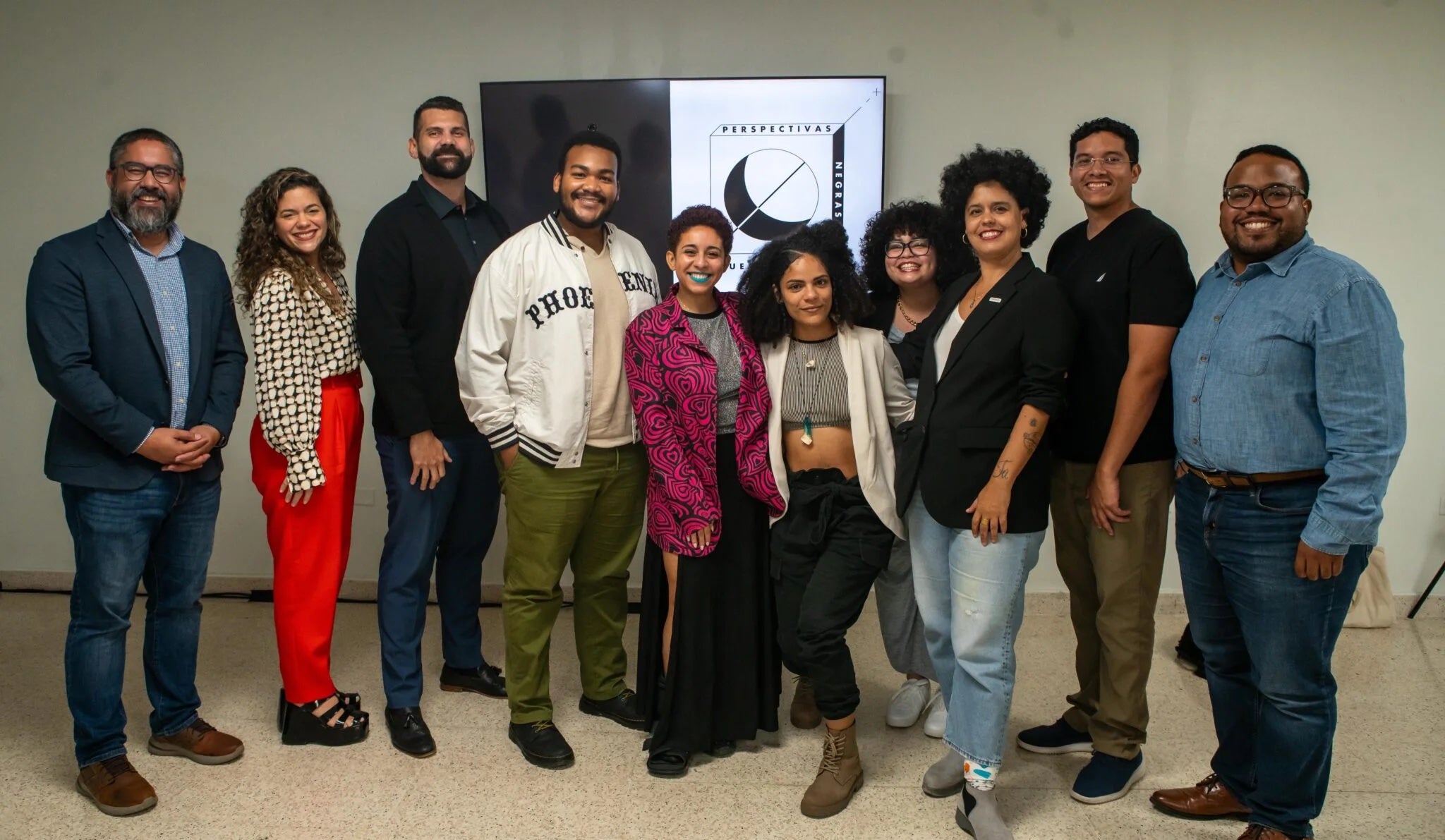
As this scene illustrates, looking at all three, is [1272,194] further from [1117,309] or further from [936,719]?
[936,719]

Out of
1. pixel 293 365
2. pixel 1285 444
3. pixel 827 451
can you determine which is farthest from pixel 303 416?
pixel 1285 444

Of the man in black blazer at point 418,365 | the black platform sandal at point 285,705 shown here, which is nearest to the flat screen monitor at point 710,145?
the man in black blazer at point 418,365

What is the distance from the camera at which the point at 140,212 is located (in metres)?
2.59

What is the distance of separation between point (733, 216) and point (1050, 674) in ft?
6.77

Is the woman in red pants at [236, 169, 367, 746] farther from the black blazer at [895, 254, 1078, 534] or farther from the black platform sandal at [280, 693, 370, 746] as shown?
the black blazer at [895, 254, 1078, 534]

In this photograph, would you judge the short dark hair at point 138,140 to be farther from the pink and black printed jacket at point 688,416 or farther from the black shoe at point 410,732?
the black shoe at point 410,732

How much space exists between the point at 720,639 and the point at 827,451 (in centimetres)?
64

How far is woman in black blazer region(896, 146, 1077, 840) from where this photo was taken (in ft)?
7.49

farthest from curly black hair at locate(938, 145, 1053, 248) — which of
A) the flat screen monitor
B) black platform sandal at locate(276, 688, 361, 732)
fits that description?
black platform sandal at locate(276, 688, 361, 732)

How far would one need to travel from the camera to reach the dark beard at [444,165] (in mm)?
2904

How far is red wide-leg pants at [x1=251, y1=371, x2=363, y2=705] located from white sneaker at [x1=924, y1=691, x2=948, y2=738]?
5.94ft

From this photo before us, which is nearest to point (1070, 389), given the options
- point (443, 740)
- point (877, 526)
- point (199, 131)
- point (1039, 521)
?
point (1039, 521)

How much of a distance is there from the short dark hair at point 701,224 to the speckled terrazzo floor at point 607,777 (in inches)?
58.8

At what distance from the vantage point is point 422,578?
3025mm
